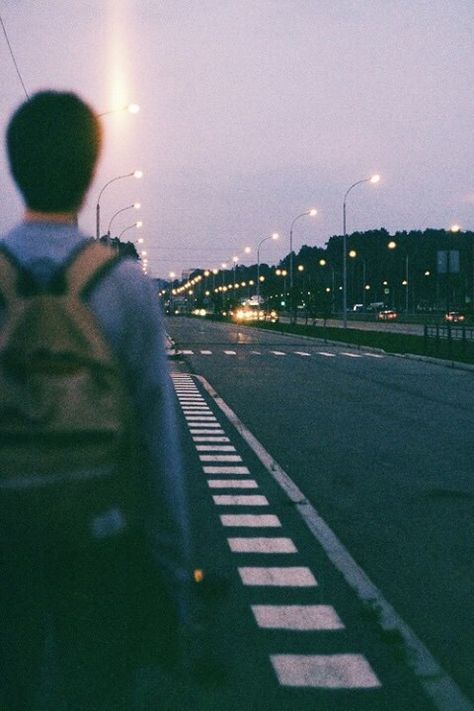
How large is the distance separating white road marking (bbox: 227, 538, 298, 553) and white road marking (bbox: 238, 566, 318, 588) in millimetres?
531

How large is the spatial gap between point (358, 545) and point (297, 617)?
6.62 feet

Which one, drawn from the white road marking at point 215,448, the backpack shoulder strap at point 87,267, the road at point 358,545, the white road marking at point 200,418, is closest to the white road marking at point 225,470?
the road at point 358,545

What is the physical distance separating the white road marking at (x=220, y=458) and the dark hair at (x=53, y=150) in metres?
9.63

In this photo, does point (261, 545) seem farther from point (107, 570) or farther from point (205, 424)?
point (205, 424)

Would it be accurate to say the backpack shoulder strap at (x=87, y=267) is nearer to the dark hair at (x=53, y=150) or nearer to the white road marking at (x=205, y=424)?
the dark hair at (x=53, y=150)

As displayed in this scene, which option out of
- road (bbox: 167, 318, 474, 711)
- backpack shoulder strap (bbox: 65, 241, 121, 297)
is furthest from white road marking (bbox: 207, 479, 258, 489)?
backpack shoulder strap (bbox: 65, 241, 121, 297)

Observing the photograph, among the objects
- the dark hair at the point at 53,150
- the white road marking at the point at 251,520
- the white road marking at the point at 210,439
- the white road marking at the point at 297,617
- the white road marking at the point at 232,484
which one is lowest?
the white road marking at the point at 210,439

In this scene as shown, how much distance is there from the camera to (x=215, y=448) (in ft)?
44.2

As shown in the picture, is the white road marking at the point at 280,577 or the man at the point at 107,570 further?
the white road marking at the point at 280,577

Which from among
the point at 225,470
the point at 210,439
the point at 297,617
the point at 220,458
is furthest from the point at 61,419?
the point at 210,439

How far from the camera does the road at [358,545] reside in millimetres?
4941

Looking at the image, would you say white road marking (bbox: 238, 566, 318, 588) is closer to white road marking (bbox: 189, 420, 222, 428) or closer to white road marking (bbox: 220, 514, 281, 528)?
white road marking (bbox: 220, 514, 281, 528)

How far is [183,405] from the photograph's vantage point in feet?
64.6

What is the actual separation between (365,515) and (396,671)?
159 inches
